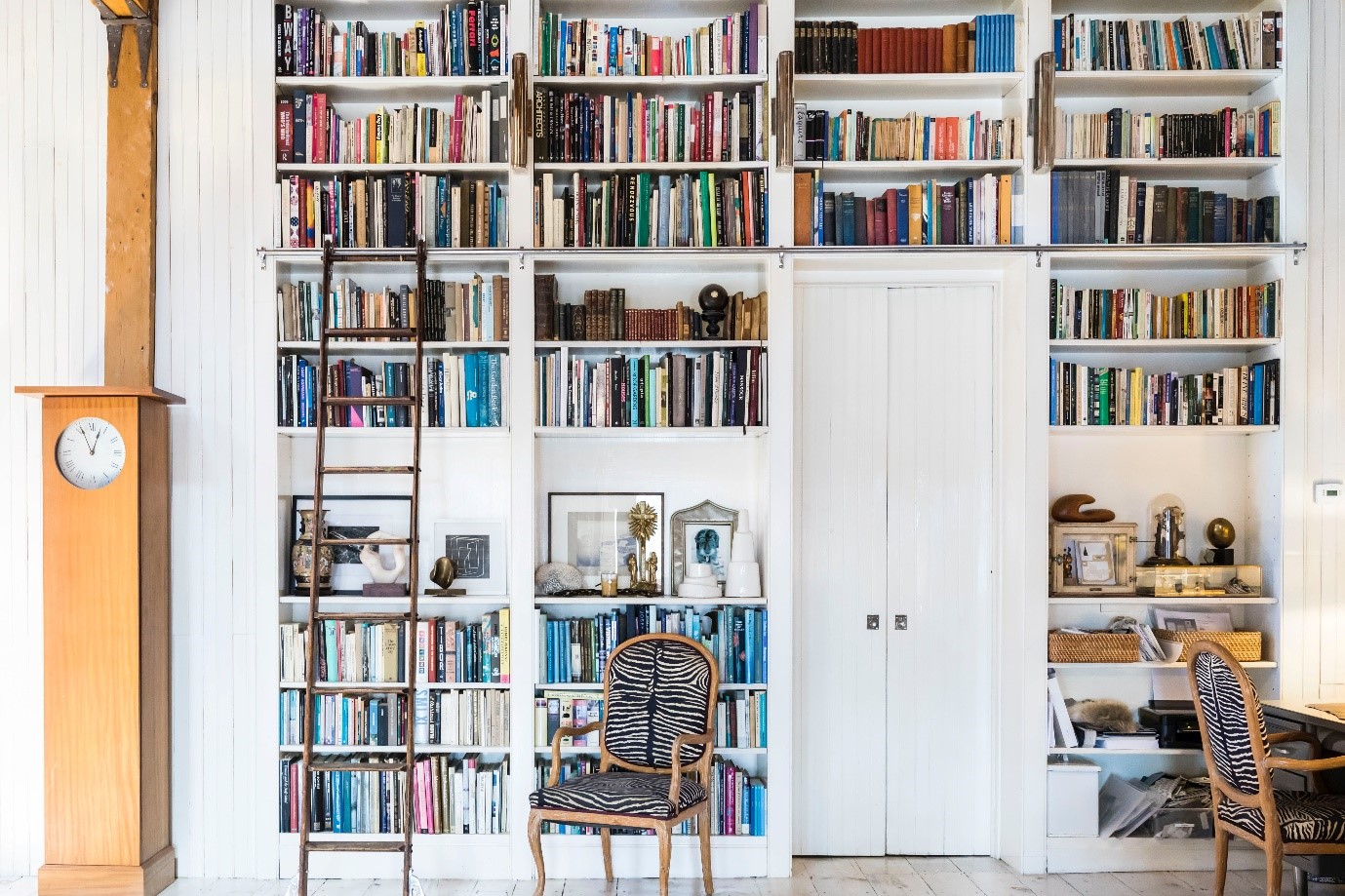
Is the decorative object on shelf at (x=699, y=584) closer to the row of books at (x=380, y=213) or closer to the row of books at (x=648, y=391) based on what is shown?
the row of books at (x=648, y=391)

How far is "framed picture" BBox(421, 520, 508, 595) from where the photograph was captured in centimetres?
455

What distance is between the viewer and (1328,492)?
4.31 meters

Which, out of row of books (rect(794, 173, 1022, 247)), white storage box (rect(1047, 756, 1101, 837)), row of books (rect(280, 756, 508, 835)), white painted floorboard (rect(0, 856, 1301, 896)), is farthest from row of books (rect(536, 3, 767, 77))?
white painted floorboard (rect(0, 856, 1301, 896))

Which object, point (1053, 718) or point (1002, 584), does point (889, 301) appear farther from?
point (1053, 718)

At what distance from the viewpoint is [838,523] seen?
4.61 meters

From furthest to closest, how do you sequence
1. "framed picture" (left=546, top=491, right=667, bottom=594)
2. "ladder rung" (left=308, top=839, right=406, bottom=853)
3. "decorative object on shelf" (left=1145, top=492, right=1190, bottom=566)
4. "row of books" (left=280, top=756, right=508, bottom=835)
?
"framed picture" (left=546, top=491, right=667, bottom=594) → "decorative object on shelf" (left=1145, top=492, right=1190, bottom=566) → "row of books" (left=280, top=756, right=508, bottom=835) → "ladder rung" (left=308, top=839, right=406, bottom=853)

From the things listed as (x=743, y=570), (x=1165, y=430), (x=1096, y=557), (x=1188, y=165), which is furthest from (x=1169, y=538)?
(x=743, y=570)

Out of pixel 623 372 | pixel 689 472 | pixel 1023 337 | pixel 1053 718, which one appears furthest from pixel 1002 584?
pixel 623 372

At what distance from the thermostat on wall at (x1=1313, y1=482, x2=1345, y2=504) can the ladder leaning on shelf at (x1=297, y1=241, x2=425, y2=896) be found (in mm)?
3631

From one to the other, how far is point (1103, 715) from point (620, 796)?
2160 millimetres

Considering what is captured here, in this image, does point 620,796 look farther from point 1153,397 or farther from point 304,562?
point 1153,397

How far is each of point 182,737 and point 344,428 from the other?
141 centimetres

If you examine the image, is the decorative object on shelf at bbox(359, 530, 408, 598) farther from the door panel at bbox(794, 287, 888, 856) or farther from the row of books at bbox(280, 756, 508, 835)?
the door panel at bbox(794, 287, 888, 856)

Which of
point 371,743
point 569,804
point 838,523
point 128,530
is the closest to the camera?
point 569,804
